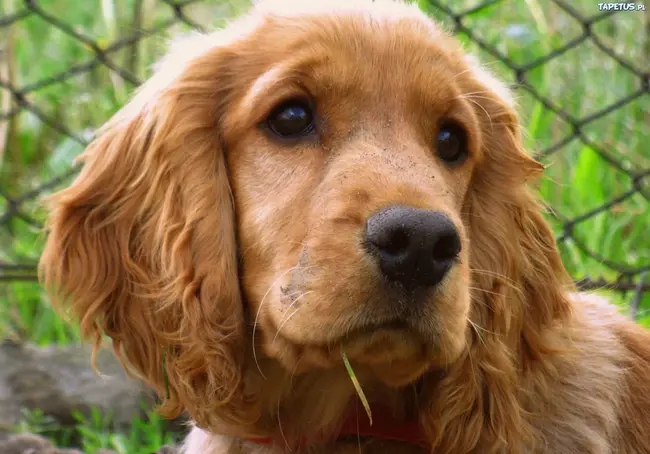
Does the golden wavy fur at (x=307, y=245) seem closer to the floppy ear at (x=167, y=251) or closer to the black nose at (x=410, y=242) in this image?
the floppy ear at (x=167, y=251)

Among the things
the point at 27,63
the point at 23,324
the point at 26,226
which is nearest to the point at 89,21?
the point at 27,63

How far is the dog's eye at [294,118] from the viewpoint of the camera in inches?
93.0

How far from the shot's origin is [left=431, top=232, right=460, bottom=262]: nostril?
2.01m

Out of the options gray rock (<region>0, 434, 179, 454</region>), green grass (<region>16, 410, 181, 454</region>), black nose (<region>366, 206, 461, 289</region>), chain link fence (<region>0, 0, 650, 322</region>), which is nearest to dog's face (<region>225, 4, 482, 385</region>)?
black nose (<region>366, 206, 461, 289</region>)

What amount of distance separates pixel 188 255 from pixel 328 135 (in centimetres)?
47

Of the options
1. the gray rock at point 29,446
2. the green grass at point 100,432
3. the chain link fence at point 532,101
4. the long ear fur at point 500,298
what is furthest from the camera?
the chain link fence at point 532,101

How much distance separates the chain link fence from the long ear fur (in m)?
1.60

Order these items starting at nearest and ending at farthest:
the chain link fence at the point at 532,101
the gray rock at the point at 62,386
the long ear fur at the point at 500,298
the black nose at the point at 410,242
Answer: the black nose at the point at 410,242
the long ear fur at the point at 500,298
the gray rock at the point at 62,386
the chain link fence at the point at 532,101

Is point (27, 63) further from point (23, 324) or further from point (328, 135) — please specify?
point (328, 135)

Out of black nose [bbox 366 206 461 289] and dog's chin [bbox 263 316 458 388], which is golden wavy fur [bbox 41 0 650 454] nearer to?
dog's chin [bbox 263 316 458 388]

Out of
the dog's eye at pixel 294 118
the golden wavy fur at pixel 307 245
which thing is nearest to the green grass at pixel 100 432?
→ the golden wavy fur at pixel 307 245

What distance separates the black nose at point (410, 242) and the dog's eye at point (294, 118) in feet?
1.42

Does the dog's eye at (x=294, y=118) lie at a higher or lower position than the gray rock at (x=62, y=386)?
higher

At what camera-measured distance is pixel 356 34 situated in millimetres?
2432
